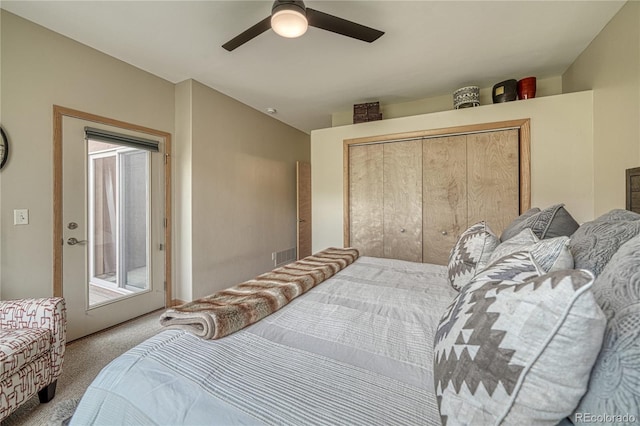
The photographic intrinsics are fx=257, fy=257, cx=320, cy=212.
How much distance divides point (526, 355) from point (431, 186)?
276 cm

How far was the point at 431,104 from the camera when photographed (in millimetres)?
3365

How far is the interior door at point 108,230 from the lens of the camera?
2234 millimetres

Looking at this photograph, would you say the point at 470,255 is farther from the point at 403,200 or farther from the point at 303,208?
the point at 303,208

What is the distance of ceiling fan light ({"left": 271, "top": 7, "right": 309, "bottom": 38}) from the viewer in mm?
1472

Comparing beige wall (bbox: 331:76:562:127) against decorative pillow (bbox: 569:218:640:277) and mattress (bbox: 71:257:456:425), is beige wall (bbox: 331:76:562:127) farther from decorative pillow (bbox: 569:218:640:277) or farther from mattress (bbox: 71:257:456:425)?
mattress (bbox: 71:257:456:425)

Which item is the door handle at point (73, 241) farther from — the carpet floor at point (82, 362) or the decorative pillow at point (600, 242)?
the decorative pillow at point (600, 242)

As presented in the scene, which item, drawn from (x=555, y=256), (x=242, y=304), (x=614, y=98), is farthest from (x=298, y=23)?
(x=614, y=98)

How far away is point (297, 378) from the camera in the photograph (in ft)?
2.52

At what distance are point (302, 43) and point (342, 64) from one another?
Result: 513 mm

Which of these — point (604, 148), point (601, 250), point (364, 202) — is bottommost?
point (601, 250)

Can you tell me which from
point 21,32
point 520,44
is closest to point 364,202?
point 520,44

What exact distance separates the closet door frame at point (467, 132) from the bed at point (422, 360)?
6.20 ft

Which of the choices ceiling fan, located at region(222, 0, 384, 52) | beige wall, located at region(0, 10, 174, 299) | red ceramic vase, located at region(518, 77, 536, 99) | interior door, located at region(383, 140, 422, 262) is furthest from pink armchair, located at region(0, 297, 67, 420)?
red ceramic vase, located at region(518, 77, 536, 99)

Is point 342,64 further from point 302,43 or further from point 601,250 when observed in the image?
point 601,250
